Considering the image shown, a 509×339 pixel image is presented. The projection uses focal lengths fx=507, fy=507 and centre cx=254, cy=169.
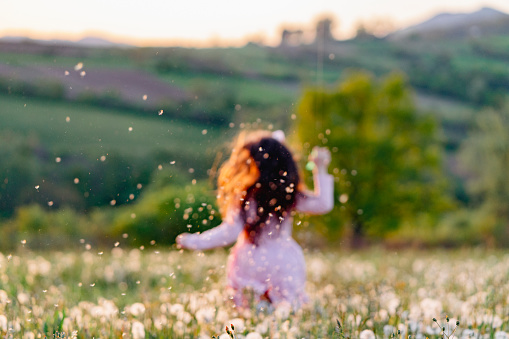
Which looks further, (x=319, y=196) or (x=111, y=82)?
(x=111, y=82)

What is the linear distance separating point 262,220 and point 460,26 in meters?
93.2

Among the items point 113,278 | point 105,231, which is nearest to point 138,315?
point 113,278

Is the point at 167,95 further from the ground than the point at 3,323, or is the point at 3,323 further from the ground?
the point at 3,323

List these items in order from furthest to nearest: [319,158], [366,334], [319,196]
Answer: [319,158]
[319,196]
[366,334]

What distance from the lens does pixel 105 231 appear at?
28828mm

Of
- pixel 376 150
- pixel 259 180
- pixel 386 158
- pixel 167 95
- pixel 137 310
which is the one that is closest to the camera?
pixel 137 310

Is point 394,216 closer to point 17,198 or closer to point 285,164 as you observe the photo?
point 285,164

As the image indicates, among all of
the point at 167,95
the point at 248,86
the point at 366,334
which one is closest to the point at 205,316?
the point at 366,334

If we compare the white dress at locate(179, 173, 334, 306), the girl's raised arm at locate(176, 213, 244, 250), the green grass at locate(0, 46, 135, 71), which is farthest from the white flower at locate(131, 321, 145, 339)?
the green grass at locate(0, 46, 135, 71)

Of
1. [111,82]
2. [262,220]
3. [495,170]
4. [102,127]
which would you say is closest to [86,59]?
[111,82]

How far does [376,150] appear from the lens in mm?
24562

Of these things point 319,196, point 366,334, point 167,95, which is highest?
point 319,196

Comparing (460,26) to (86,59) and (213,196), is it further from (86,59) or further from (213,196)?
(213,196)

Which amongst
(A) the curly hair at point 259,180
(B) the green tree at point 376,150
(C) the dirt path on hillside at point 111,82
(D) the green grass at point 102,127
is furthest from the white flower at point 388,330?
(C) the dirt path on hillside at point 111,82
